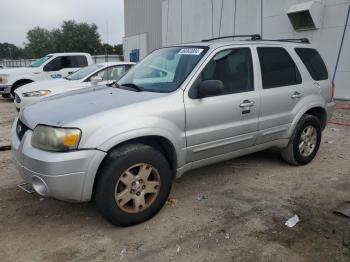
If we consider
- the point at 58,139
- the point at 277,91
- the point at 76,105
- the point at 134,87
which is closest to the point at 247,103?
the point at 277,91

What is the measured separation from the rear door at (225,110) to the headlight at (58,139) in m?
1.17

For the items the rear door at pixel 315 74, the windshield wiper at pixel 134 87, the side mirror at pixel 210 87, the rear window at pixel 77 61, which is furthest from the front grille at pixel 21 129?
the rear window at pixel 77 61

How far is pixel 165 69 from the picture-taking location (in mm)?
4039

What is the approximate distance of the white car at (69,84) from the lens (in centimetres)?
819

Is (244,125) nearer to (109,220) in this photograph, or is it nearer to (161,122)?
(161,122)

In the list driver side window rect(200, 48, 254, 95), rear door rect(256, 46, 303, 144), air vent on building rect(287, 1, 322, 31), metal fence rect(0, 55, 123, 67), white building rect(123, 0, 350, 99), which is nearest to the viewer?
driver side window rect(200, 48, 254, 95)

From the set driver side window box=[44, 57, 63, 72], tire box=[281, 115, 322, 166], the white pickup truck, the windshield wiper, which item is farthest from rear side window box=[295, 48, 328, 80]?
driver side window box=[44, 57, 63, 72]

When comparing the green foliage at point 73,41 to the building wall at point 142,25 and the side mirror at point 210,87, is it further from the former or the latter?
the side mirror at point 210,87

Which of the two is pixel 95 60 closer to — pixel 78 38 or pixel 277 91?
pixel 277 91

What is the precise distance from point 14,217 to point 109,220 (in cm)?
110

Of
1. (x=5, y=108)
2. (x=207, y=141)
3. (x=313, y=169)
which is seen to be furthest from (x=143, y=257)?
(x=5, y=108)

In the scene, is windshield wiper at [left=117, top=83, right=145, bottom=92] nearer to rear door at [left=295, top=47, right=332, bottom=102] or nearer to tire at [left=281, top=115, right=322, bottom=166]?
tire at [left=281, top=115, right=322, bottom=166]

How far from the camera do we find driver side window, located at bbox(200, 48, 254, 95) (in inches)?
152

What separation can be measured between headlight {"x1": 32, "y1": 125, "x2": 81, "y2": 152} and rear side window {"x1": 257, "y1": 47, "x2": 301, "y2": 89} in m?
2.44
